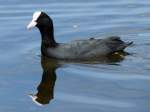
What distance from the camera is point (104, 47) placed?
1324 centimetres

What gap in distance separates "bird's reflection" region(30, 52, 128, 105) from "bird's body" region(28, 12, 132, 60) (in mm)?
137

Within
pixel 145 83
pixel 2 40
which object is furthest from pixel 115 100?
pixel 2 40

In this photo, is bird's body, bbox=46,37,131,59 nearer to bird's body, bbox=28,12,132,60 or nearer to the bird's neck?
bird's body, bbox=28,12,132,60

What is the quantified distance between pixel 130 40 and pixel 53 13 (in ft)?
9.14

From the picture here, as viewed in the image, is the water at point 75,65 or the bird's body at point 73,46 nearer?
the water at point 75,65

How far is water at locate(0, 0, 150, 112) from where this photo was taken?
414 inches

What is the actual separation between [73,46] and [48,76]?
114 cm

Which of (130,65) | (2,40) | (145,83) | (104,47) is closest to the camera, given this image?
(145,83)

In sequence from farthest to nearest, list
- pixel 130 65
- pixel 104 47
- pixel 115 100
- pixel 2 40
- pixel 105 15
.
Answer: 1. pixel 105 15
2. pixel 2 40
3. pixel 104 47
4. pixel 130 65
5. pixel 115 100

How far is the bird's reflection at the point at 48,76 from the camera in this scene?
1097 centimetres

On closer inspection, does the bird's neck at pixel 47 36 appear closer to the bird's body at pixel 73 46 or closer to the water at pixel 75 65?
the bird's body at pixel 73 46

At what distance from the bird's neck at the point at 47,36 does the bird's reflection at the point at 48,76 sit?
30 centimetres

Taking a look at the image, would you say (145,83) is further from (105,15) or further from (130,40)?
(105,15)

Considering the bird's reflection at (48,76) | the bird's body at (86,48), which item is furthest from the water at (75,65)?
the bird's body at (86,48)
